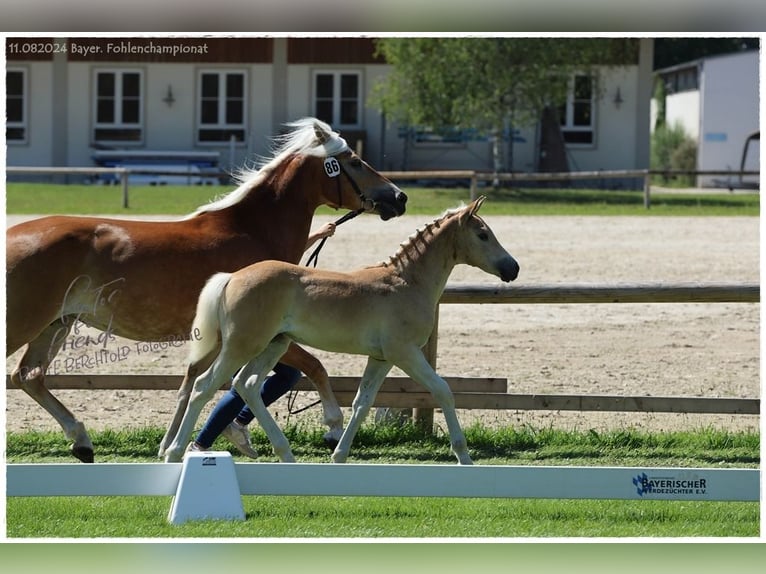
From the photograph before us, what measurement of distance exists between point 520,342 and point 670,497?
5393mm

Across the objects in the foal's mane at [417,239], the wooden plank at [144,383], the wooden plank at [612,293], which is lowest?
the wooden plank at [144,383]

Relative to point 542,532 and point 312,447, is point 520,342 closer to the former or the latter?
point 312,447

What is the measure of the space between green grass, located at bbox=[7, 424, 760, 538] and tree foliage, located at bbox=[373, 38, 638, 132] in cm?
2099

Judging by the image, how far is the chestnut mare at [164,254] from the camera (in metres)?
Result: 6.40

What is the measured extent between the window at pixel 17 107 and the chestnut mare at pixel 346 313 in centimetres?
2614

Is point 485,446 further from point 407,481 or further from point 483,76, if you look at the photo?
point 483,76

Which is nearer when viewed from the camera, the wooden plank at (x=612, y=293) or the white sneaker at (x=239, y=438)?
the white sneaker at (x=239, y=438)

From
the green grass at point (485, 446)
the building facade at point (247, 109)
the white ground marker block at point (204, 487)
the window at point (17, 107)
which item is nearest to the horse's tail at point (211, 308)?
the white ground marker block at point (204, 487)

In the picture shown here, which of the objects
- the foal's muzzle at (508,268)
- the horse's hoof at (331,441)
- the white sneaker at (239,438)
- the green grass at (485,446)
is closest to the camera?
the foal's muzzle at (508,268)

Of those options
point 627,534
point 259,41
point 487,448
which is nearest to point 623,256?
point 487,448

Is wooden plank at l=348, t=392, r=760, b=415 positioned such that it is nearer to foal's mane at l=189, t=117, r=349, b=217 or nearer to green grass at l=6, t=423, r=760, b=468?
green grass at l=6, t=423, r=760, b=468

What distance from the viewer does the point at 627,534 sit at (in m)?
5.51

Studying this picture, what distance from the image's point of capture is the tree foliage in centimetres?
2784

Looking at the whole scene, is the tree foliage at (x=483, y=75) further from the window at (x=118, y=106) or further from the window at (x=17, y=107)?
the window at (x=17, y=107)
